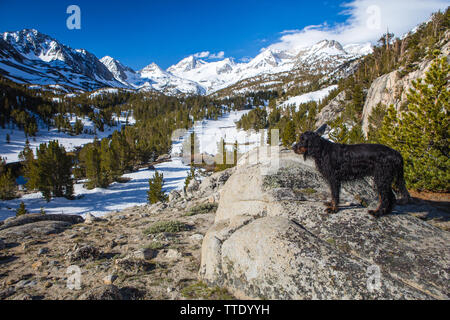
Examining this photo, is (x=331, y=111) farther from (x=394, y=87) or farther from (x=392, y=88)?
(x=394, y=87)

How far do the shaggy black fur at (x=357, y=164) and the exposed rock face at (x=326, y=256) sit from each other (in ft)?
1.31

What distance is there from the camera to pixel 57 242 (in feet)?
Result: 23.9

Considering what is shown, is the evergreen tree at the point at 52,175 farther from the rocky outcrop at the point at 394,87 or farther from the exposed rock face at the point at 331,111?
the exposed rock face at the point at 331,111

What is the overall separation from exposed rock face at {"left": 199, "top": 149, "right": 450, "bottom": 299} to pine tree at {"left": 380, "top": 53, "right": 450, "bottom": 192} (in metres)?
8.41

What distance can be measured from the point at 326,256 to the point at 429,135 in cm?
1088

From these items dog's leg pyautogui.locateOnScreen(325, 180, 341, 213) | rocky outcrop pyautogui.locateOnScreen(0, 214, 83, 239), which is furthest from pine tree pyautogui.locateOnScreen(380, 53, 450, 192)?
rocky outcrop pyautogui.locateOnScreen(0, 214, 83, 239)

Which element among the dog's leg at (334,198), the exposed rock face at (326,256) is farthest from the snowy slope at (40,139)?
the dog's leg at (334,198)

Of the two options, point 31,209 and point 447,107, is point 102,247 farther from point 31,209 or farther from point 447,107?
point 31,209

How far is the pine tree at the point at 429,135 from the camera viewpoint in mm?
9906

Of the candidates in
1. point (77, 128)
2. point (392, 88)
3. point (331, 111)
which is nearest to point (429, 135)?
point (392, 88)

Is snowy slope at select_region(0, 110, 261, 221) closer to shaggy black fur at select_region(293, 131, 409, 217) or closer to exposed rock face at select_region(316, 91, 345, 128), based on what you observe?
shaggy black fur at select_region(293, 131, 409, 217)

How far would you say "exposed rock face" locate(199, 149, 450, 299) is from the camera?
10.2ft
